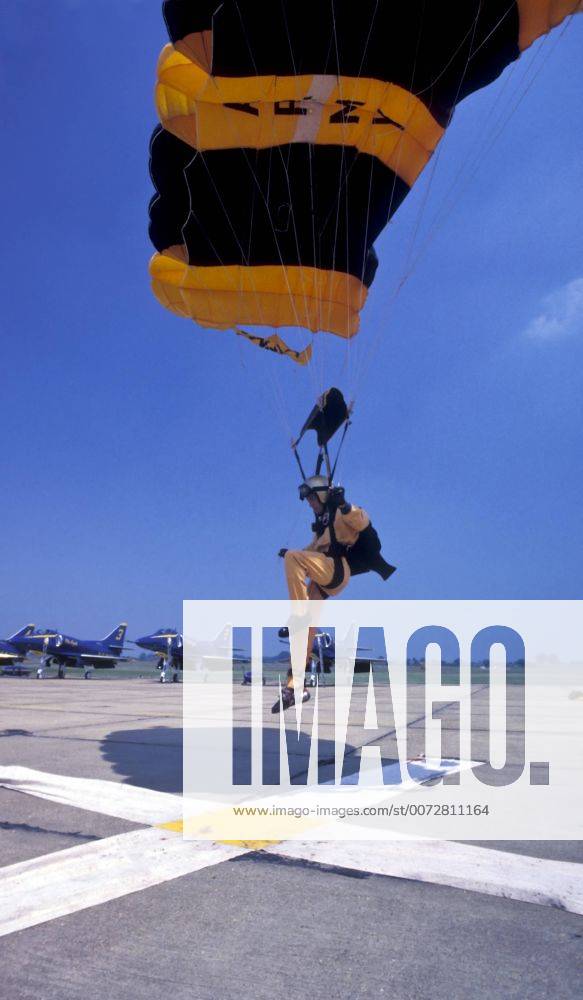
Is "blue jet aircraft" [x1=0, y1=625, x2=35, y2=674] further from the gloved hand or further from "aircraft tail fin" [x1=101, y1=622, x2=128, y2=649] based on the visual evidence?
the gloved hand

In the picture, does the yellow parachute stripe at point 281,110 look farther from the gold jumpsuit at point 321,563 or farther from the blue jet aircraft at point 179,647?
the blue jet aircraft at point 179,647

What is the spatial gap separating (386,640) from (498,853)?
10.6 ft

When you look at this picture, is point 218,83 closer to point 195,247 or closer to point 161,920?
point 195,247

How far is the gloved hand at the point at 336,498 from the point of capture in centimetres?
653

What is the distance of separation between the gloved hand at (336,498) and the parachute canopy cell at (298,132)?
119 inches

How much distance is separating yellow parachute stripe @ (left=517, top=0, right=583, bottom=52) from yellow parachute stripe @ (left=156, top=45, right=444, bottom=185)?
125cm

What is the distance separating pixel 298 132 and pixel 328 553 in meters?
4.93

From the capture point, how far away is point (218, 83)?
282 inches

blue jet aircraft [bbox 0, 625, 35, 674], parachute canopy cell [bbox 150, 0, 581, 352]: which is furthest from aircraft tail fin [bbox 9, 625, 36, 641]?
parachute canopy cell [bbox 150, 0, 581, 352]

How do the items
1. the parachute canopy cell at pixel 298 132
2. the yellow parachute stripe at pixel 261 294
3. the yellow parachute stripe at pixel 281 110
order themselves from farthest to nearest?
the yellow parachute stripe at pixel 261 294 → the yellow parachute stripe at pixel 281 110 → the parachute canopy cell at pixel 298 132

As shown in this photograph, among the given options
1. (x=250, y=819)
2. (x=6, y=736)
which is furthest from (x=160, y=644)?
(x=250, y=819)

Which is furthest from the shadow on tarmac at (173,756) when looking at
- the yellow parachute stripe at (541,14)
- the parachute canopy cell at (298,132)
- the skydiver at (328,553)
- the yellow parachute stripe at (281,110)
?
the yellow parachute stripe at (541,14)

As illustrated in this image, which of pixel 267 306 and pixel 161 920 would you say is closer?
pixel 161 920

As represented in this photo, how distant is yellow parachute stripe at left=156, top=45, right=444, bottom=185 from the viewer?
731cm
